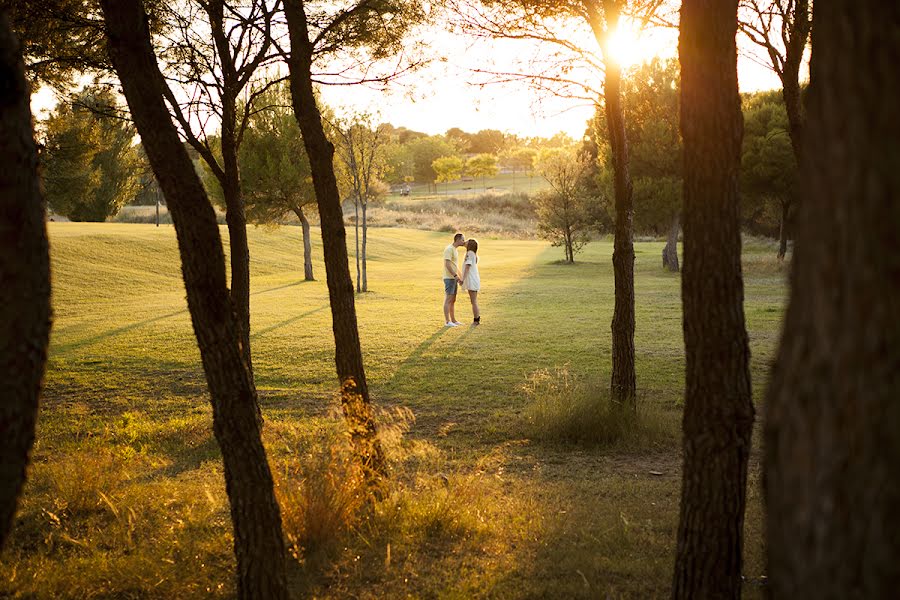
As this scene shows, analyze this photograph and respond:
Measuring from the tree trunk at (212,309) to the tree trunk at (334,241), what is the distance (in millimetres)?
1661

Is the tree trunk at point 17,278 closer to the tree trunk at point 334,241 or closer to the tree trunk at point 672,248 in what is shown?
the tree trunk at point 334,241

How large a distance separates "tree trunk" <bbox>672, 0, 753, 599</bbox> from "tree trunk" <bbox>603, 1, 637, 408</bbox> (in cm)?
443

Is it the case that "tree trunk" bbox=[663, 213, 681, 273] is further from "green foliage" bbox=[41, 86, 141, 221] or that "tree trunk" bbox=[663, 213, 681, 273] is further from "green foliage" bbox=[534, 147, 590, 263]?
"green foliage" bbox=[41, 86, 141, 221]

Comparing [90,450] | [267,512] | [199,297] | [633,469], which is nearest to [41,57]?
[90,450]

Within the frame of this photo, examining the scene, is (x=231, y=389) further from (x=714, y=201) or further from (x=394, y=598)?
(x=714, y=201)

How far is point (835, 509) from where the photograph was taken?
63.7 inches

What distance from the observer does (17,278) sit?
2.22m

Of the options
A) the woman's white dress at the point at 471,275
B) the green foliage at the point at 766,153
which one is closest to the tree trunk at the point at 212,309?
the woman's white dress at the point at 471,275

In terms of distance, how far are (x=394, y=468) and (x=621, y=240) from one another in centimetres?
372

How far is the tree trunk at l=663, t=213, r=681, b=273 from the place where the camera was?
117 feet

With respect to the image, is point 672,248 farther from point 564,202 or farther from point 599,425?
point 599,425

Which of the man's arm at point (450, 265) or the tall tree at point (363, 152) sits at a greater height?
the tall tree at point (363, 152)

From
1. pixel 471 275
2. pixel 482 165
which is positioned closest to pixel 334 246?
pixel 471 275

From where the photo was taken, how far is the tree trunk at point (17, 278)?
7.15 ft
